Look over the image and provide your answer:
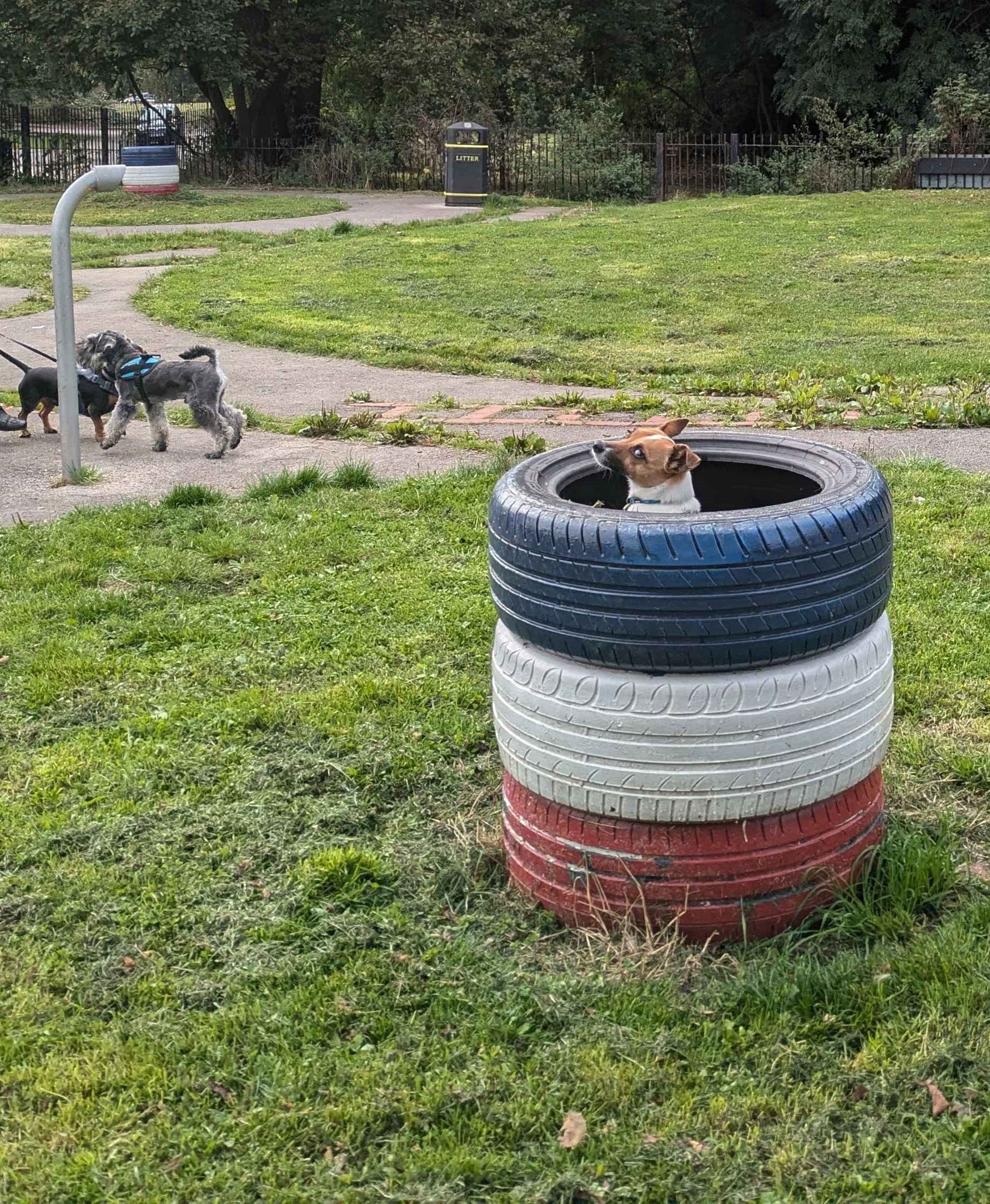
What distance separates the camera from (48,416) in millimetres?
8711

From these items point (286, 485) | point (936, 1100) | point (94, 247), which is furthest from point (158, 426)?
point (94, 247)

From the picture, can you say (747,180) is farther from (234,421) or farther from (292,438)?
(234,421)

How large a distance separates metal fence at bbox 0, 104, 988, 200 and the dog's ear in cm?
2273

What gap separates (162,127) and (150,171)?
3001 cm

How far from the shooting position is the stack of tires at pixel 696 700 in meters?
2.77

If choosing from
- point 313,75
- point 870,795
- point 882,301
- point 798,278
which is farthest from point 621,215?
point 870,795

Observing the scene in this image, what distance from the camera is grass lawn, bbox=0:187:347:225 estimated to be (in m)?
22.6

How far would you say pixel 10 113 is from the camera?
32.5 m

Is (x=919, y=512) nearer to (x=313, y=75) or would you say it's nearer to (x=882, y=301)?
(x=882, y=301)

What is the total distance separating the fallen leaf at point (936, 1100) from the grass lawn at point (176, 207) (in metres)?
21.3

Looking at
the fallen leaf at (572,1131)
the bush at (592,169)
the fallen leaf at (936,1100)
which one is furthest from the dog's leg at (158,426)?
the bush at (592,169)

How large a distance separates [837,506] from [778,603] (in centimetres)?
29

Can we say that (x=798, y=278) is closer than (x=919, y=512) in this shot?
No

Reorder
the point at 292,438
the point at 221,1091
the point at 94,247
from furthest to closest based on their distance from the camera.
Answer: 1. the point at 94,247
2. the point at 292,438
3. the point at 221,1091
